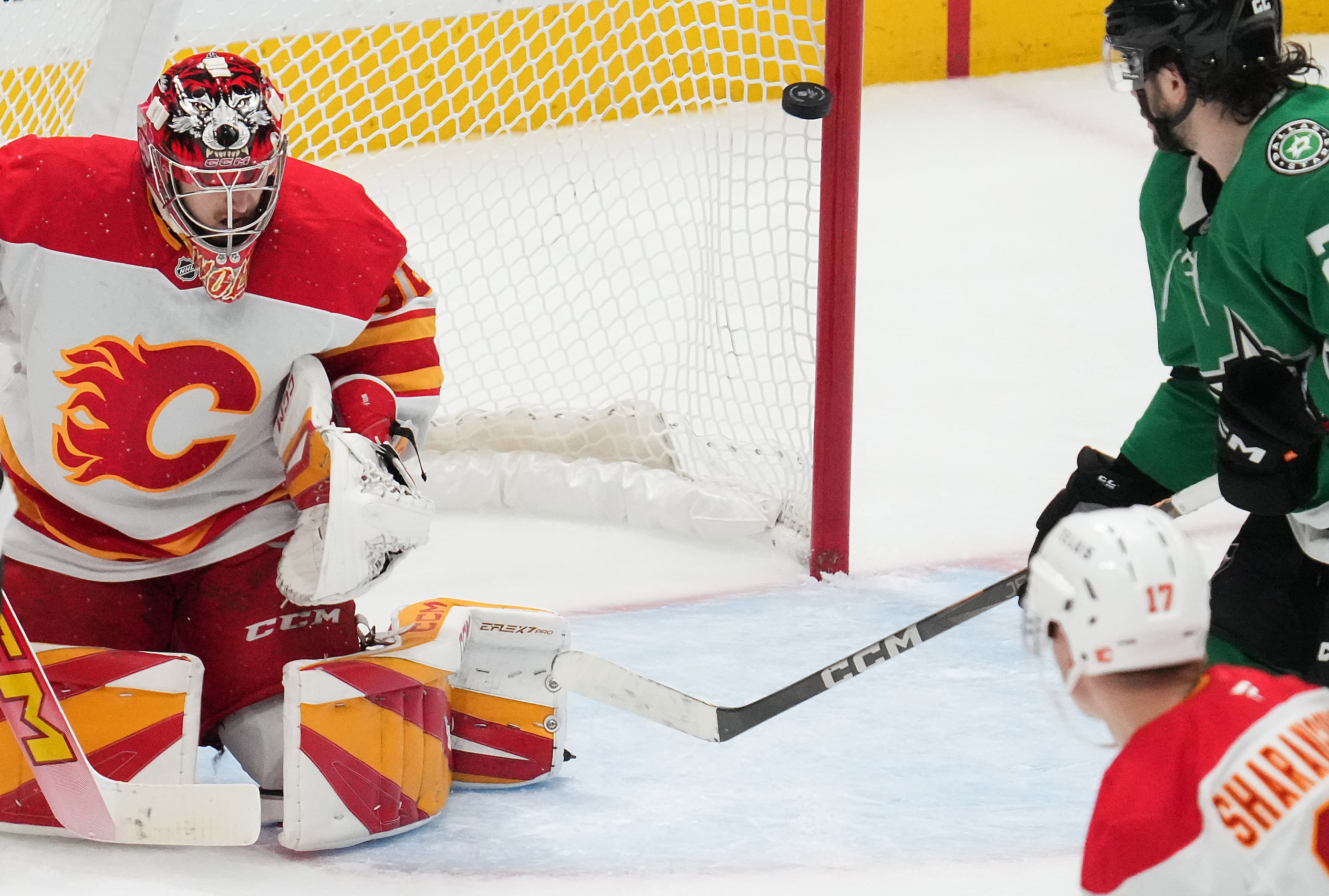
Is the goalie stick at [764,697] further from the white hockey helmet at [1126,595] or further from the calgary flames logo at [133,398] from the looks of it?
the white hockey helmet at [1126,595]

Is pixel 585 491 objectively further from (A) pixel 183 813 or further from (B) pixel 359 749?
(A) pixel 183 813

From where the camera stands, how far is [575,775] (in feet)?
8.75

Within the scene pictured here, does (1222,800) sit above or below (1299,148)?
below

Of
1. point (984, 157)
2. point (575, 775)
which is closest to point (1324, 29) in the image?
point (984, 157)

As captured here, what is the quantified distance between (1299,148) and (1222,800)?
1003 mm

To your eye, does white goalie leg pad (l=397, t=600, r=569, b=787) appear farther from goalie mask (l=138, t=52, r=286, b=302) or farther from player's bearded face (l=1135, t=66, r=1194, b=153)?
player's bearded face (l=1135, t=66, r=1194, b=153)

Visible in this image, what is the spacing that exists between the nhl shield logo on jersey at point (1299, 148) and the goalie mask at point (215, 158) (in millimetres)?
1279

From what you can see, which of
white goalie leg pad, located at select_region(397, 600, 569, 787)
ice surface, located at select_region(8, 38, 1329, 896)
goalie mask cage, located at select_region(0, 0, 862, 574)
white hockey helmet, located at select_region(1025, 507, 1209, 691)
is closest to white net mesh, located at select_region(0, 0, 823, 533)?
goalie mask cage, located at select_region(0, 0, 862, 574)

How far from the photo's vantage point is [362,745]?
2371 millimetres

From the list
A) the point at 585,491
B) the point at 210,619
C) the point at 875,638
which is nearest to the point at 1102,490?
the point at 875,638

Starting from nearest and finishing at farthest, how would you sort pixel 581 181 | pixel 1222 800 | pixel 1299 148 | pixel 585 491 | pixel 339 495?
pixel 1222 800 < pixel 1299 148 < pixel 339 495 < pixel 585 491 < pixel 581 181

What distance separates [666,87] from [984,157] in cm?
253

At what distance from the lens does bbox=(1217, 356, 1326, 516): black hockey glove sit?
214 cm

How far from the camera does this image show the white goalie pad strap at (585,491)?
12.1 feet
